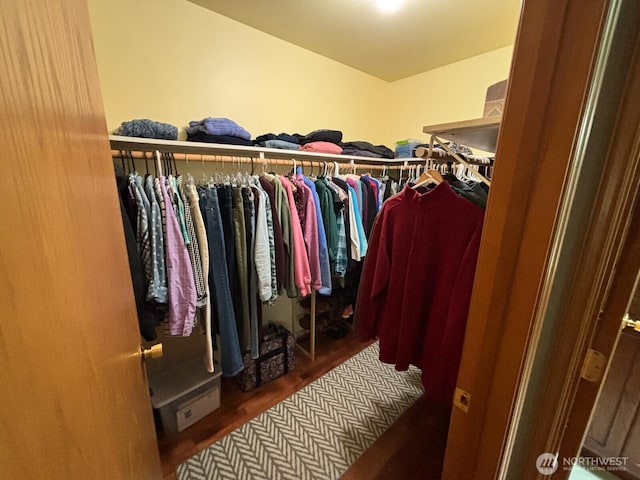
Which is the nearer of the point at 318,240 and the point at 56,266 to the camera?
the point at 56,266

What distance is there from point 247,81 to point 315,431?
7.52 ft

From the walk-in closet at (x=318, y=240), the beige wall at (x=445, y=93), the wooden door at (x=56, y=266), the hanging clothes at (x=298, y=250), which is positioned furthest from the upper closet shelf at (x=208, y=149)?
the beige wall at (x=445, y=93)

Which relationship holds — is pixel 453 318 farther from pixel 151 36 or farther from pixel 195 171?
pixel 151 36

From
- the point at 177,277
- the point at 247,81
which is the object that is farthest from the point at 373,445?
the point at 247,81

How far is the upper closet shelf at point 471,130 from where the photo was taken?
0.88 meters

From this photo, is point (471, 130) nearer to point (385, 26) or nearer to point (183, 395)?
point (385, 26)

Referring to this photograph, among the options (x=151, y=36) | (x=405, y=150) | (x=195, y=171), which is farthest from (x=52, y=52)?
(x=405, y=150)

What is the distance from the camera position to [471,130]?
96cm

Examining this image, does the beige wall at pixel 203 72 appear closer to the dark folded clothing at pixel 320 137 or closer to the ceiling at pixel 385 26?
the ceiling at pixel 385 26

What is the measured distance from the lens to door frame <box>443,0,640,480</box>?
0.41 m

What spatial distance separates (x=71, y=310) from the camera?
0.36 meters

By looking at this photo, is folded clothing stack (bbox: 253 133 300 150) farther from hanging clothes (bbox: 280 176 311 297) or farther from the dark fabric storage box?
the dark fabric storage box

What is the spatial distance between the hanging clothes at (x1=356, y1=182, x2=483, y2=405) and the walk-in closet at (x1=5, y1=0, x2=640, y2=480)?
0.03 feet

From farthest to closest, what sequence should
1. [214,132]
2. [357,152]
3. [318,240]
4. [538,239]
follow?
[357,152]
[318,240]
[214,132]
[538,239]
